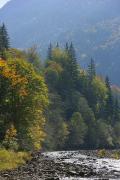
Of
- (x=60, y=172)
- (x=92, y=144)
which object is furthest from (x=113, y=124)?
(x=60, y=172)

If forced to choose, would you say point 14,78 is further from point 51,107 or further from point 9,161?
point 51,107

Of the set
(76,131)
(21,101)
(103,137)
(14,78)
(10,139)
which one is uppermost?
(14,78)

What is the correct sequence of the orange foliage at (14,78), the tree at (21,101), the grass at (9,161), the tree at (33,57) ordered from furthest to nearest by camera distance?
the tree at (33,57) → the tree at (21,101) → the orange foliage at (14,78) → the grass at (9,161)

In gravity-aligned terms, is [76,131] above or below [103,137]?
above

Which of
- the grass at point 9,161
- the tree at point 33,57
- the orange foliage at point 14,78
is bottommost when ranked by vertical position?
the grass at point 9,161

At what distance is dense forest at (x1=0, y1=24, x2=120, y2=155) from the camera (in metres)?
86.4

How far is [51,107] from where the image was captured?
160 metres

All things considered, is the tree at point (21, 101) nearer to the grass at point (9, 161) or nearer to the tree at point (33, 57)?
the grass at point (9, 161)

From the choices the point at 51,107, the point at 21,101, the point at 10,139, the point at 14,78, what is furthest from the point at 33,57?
the point at 10,139

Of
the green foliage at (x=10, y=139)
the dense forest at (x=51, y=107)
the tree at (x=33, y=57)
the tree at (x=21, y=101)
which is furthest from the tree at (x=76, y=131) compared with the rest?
the green foliage at (x=10, y=139)

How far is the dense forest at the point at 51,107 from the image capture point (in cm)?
8638

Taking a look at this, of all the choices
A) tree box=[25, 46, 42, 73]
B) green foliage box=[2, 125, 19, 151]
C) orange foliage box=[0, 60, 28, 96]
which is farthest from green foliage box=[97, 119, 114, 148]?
green foliage box=[2, 125, 19, 151]

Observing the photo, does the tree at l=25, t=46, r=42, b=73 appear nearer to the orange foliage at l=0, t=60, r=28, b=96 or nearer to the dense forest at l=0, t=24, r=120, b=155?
the dense forest at l=0, t=24, r=120, b=155

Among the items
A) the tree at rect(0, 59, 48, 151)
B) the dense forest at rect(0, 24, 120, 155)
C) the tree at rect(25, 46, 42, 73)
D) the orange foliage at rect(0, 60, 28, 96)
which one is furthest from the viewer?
the tree at rect(25, 46, 42, 73)
